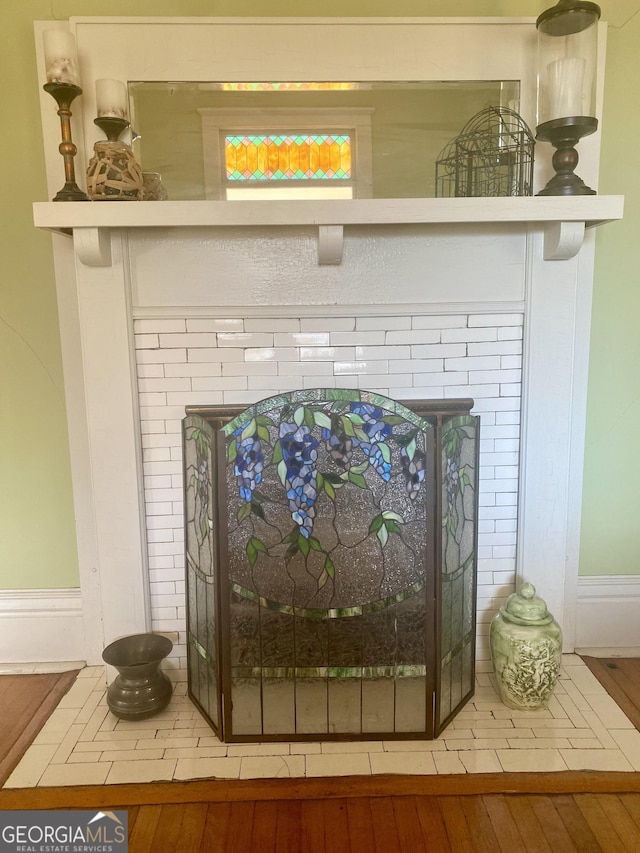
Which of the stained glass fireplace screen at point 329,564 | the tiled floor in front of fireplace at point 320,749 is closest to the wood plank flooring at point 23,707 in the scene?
the tiled floor in front of fireplace at point 320,749

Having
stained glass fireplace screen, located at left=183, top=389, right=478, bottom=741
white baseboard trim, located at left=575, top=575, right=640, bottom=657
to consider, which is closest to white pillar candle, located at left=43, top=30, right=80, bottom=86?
stained glass fireplace screen, located at left=183, top=389, right=478, bottom=741

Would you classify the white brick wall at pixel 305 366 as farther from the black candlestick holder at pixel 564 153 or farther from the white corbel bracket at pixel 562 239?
the black candlestick holder at pixel 564 153

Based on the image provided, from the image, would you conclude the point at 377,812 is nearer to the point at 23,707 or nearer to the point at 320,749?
the point at 320,749

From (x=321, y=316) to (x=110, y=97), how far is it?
85 centimetres

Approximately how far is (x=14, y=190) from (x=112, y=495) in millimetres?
1022

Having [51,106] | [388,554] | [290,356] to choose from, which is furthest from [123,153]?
[388,554]

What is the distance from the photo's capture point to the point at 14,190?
78.4 inches

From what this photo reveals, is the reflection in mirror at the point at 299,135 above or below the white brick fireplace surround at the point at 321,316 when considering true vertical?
above

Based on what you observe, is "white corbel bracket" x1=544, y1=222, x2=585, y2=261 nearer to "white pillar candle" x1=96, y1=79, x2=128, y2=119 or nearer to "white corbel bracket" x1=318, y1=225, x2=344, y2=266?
"white corbel bracket" x1=318, y1=225, x2=344, y2=266

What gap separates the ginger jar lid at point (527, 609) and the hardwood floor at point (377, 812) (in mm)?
410

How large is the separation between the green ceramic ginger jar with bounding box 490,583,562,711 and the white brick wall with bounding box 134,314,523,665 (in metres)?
0.50

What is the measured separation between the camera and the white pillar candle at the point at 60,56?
1.70 meters

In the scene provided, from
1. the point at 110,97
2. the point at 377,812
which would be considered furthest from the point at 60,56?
the point at 377,812

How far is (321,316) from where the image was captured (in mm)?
1950
